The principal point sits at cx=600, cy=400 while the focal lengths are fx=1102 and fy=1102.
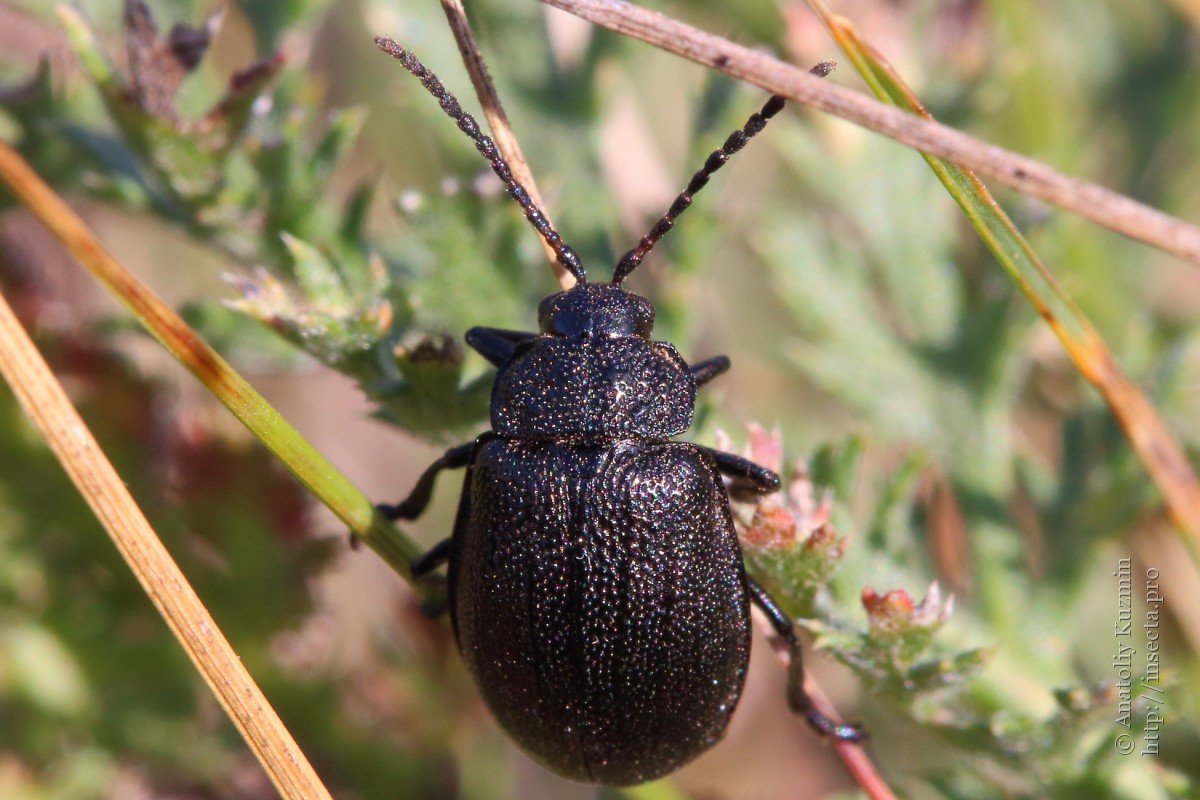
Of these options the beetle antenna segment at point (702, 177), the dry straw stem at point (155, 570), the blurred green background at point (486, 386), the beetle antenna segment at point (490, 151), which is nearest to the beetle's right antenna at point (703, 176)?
the beetle antenna segment at point (702, 177)

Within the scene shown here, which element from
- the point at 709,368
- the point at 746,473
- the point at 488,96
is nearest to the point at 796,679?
the point at 746,473

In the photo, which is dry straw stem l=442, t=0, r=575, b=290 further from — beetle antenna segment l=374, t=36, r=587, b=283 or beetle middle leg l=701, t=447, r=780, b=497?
beetle middle leg l=701, t=447, r=780, b=497

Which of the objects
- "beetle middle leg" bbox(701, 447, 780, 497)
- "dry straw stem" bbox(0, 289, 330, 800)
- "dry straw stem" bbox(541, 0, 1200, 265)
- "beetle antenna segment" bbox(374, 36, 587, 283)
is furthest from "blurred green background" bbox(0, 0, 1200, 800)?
"dry straw stem" bbox(541, 0, 1200, 265)

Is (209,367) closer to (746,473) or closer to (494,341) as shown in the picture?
(494,341)

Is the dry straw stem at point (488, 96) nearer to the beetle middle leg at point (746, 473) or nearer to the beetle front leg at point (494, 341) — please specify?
the beetle front leg at point (494, 341)

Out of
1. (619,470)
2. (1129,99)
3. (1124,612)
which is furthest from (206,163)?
(1129,99)

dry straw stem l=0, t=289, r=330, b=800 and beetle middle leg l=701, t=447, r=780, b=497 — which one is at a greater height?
beetle middle leg l=701, t=447, r=780, b=497
